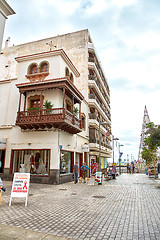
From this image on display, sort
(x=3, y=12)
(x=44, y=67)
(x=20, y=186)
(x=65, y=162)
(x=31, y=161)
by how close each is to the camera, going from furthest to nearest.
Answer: (x=44, y=67), (x=65, y=162), (x=31, y=161), (x=20, y=186), (x=3, y=12)

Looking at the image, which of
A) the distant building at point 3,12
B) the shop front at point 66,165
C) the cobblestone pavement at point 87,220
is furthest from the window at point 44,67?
the cobblestone pavement at point 87,220

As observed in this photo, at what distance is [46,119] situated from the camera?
14.8 m

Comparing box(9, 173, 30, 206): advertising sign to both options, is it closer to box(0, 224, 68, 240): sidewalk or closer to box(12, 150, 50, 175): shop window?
box(0, 224, 68, 240): sidewalk

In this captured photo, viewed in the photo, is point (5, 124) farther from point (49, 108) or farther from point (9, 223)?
point (9, 223)

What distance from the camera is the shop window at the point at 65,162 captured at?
16.2m

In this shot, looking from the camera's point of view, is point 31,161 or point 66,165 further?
point 66,165

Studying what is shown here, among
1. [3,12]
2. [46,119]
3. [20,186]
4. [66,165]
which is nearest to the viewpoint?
[3,12]

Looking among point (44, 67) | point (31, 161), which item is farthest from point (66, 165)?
point (44, 67)

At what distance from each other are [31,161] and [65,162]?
319 centimetres

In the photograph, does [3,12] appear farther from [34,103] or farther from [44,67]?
[44,67]

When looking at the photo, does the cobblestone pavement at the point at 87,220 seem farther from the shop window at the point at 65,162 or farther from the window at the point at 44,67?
the window at the point at 44,67

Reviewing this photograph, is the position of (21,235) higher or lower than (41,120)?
lower

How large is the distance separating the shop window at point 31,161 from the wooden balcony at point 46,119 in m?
2.32

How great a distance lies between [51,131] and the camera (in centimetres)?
1561
